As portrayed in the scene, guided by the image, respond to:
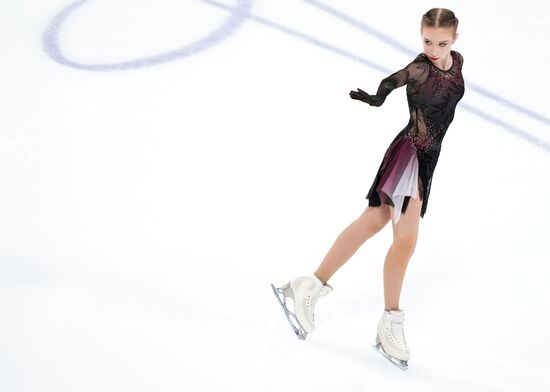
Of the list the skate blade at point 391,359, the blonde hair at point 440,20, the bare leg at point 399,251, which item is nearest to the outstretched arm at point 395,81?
the blonde hair at point 440,20

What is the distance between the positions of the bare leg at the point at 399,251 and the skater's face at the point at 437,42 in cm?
45

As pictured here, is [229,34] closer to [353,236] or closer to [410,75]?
[353,236]

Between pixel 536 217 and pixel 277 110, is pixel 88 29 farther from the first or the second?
pixel 536 217

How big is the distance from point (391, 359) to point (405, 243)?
1.30ft

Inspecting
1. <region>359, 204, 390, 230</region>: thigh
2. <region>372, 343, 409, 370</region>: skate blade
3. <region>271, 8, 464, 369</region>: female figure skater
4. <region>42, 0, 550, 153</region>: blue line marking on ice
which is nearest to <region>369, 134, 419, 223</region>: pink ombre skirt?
<region>271, 8, 464, 369</region>: female figure skater

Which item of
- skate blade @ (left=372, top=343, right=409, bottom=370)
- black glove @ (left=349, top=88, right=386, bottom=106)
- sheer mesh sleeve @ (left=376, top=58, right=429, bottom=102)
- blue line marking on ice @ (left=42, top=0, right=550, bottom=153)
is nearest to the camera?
black glove @ (left=349, top=88, right=386, bottom=106)

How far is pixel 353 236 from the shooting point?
317 centimetres

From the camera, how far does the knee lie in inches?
120

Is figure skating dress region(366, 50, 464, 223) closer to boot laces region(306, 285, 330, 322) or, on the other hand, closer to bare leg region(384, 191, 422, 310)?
bare leg region(384, 191, 422, 310)

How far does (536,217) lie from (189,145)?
1522mm

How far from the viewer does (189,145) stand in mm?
4176

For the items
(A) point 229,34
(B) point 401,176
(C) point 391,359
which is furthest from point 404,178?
(A) point 229,34

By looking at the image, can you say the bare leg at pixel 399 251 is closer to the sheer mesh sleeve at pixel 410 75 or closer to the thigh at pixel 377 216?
the thigh at pixel 377 216

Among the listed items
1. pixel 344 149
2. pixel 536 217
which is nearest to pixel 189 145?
pixel 344 149
